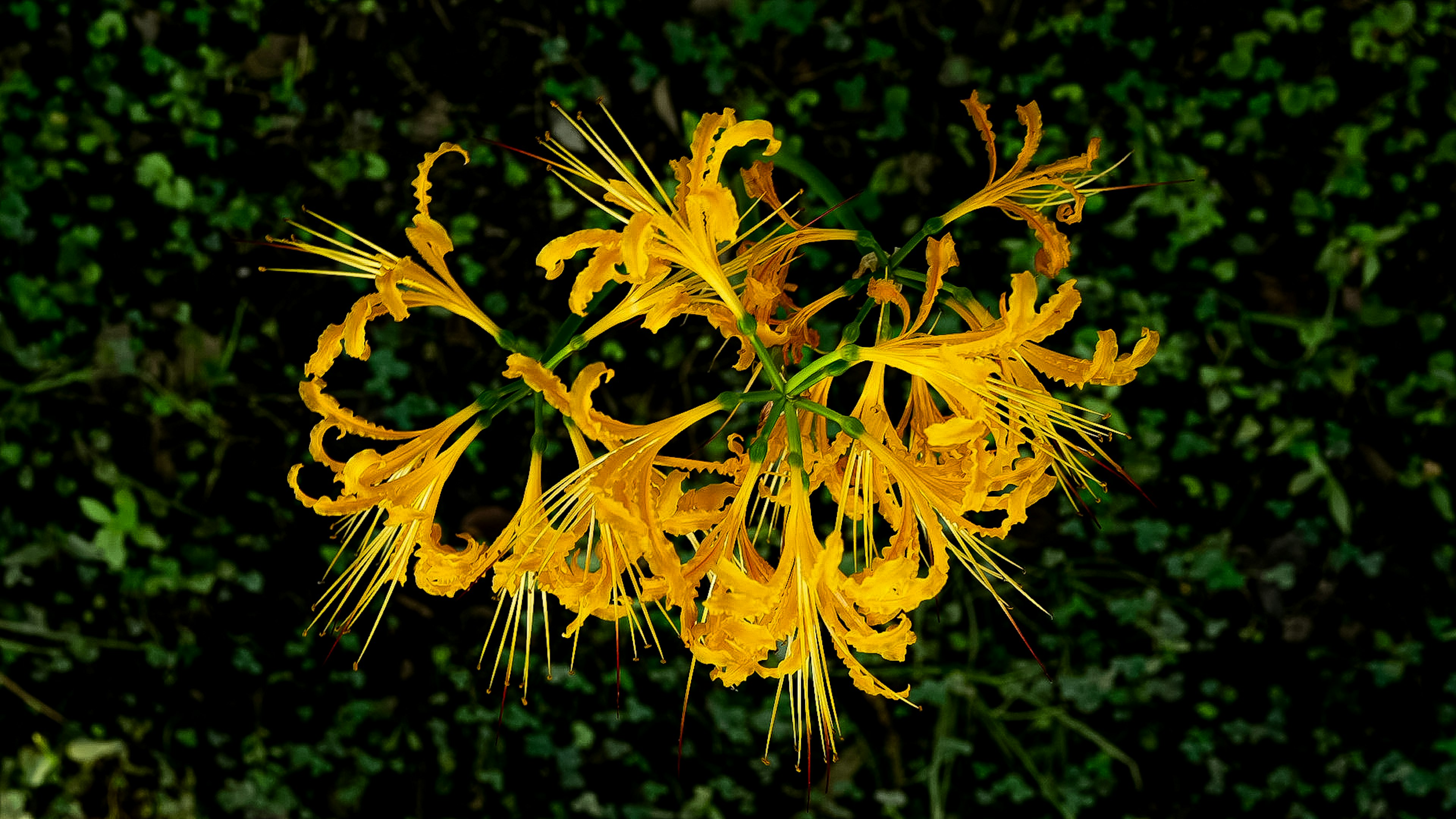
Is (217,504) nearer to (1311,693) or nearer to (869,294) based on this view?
(869,294)

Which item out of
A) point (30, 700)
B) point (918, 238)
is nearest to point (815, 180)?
point (918, 238)

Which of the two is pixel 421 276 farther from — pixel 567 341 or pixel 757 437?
pixel 757 437

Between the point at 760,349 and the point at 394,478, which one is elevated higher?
the point at 760,349

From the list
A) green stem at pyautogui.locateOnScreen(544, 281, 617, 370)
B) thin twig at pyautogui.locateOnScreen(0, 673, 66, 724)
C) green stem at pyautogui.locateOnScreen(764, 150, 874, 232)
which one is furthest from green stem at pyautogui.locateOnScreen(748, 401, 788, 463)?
thin twig at pyautogui.locateOnScreen(0, 673, 66, 724)

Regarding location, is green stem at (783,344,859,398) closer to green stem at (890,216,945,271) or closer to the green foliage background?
green stem at (890,216,945,271)

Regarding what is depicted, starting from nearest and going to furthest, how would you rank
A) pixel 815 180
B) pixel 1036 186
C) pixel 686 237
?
pixel 686 237, pixel 1036 186, pixel 815 180

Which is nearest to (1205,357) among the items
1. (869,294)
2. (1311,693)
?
(1311,693)

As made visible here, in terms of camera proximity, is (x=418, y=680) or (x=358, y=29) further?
(x=418, y=680)
